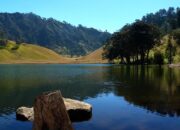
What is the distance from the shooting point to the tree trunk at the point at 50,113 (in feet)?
65.0

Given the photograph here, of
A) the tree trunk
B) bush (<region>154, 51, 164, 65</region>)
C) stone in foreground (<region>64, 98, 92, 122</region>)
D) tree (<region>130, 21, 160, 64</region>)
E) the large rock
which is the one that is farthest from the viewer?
tree (<region>130, 21, 160, 64</region>)

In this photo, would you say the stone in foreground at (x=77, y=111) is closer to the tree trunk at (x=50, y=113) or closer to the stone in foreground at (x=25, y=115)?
the stone in foreground at (x=25, y=115)

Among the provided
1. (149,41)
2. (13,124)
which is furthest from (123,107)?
(149,41)

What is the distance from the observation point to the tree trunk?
65.0 feet

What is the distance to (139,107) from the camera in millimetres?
38438

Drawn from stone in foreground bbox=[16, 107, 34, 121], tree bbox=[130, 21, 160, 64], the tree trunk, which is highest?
tree bbox=[130, 21, 160, 64]

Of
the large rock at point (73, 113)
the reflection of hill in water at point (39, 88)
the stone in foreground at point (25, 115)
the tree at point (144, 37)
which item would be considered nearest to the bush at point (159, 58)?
the tree at point (144, 37)

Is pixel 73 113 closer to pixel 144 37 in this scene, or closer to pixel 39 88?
pixel 39 88

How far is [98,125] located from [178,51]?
16377 centimetres

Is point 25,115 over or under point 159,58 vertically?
under

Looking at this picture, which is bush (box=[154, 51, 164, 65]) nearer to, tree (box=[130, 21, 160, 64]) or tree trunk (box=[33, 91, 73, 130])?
tree (box=[130, 21, 160, 64])

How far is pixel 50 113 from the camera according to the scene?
788 inches

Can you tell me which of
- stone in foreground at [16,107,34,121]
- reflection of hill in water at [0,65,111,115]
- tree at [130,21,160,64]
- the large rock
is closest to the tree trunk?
the large rock

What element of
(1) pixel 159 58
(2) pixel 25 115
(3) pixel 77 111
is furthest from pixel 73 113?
(1) pixel 159 58
